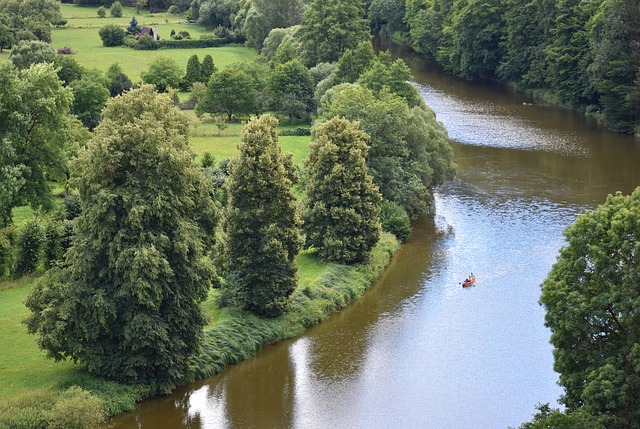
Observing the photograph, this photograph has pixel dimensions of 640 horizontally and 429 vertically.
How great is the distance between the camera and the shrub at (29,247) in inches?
2096

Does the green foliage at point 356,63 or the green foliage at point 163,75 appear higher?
the green foliage at point 356,63

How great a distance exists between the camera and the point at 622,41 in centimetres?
9594

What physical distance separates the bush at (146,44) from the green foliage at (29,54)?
28349 millimetres

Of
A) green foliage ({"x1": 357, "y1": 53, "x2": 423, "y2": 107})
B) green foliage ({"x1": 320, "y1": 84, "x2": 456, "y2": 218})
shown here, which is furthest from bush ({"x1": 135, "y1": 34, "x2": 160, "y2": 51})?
green foliage ({"x1": 320, "y1": 84, "x2": 456, "y2": 218})

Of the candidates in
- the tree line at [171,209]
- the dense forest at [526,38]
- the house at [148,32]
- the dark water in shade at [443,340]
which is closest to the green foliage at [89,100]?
the tree line at [171,209]

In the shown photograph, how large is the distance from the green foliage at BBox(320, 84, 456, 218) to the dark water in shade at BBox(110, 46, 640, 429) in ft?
8.93

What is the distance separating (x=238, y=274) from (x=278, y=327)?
331cm

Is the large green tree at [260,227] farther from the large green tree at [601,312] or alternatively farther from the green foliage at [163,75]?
the green foliage at [163,75]

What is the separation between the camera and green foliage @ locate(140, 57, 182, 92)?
102125 millimetres

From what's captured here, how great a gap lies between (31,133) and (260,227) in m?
15.9

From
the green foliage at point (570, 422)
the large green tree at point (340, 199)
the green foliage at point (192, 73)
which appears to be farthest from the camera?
the green foliage at point (192, 73)

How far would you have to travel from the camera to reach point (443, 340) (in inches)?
2023

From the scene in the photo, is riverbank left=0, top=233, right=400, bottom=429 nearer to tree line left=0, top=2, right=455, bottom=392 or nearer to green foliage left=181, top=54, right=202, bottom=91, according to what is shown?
tree line left=0, top=2, right=455, bottom=392

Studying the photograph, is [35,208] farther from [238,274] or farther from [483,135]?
[483,135]
